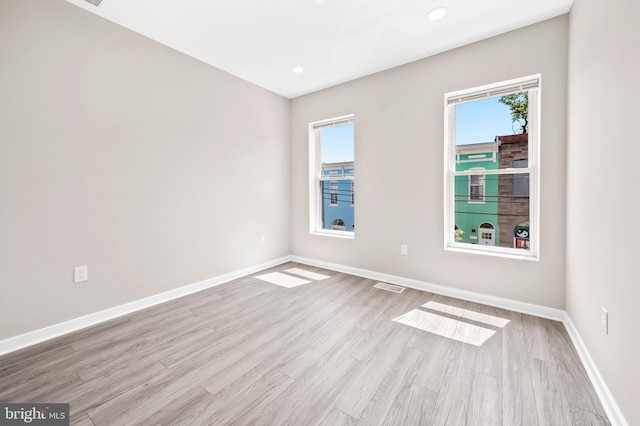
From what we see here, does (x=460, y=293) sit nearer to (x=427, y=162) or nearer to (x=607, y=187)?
(x=427, y=162)

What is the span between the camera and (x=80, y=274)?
2.26 m

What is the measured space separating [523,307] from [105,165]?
4.13m

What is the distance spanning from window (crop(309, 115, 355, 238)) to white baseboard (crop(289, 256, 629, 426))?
52cm

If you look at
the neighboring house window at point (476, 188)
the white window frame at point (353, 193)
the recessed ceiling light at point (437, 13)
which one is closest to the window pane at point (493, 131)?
the neighboring house window at point (476, 188)

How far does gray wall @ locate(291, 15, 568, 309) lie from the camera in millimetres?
2369

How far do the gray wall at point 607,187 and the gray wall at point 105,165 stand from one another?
11.2ft

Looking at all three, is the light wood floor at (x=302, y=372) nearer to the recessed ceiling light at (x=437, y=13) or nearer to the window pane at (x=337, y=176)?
the window pane at (x=337, y=176)

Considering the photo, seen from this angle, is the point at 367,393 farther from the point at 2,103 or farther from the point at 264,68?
the point at 264,68

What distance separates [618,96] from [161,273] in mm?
3781

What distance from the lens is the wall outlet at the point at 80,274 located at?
2232mm

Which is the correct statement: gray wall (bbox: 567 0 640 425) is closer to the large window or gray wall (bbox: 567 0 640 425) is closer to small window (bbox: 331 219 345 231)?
the large window

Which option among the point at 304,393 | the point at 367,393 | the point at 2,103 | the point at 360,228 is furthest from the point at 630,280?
the point at 2,103

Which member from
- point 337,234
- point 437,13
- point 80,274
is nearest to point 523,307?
point 337,234

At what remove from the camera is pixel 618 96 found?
54.3 inches
